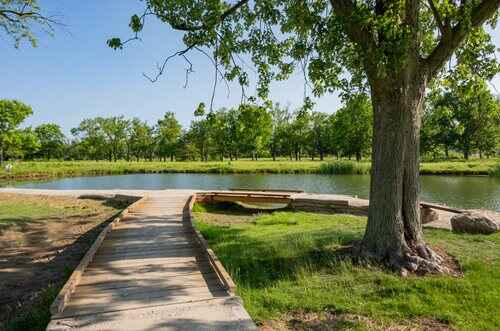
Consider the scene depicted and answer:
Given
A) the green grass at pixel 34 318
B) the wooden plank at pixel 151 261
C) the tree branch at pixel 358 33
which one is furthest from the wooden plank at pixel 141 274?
the tree branch at pixel 358 33

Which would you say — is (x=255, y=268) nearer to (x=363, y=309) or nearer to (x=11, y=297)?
(x=363, y=309)

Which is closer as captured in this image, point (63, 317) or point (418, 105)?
point (63, 317)

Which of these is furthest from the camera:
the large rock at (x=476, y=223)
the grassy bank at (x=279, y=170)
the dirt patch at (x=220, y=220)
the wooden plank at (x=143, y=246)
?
the grassy bank at (x=279, y=170)

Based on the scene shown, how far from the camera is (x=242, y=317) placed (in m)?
3.95

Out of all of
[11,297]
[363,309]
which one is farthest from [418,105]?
[11,297]

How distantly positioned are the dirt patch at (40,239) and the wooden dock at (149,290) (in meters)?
1.12

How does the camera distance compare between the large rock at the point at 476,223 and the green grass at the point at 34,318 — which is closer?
the green grass at the point at 34,318

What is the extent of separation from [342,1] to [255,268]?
486 cm

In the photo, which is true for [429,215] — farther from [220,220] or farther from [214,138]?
[214,138]

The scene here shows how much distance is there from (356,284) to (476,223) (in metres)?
4.61

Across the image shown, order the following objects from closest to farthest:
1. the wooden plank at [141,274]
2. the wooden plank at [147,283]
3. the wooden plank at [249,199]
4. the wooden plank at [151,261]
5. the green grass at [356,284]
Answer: the green grass at [356,284] < the wooden plank at [147,283] < the wooden plank at [141,274] < the wooden plank at [151,261] < the wooden plank at [249,199]

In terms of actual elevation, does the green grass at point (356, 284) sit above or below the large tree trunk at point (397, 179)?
below

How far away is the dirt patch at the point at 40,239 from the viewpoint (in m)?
6.24

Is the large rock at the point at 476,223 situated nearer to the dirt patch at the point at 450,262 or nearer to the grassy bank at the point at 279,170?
the dirt patch at the point at 450,262
